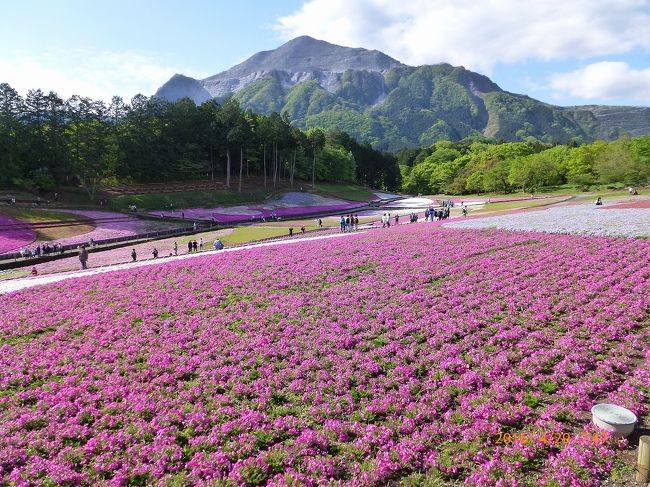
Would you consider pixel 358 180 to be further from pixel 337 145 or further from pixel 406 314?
pixel 406 314

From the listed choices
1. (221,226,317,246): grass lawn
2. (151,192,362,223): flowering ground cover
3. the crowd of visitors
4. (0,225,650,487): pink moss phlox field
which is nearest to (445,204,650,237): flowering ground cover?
(0,225,650,487): pink moss phlox field

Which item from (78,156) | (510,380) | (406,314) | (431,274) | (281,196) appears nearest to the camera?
(510,380)

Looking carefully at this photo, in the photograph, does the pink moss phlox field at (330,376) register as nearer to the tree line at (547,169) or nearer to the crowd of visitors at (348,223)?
the crowd of visitors at (348,223)

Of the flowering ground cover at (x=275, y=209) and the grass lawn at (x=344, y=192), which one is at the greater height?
the grass lawn at (x=344, y=192)

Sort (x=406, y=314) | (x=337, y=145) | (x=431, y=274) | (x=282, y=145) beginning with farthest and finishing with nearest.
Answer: (x=337, y=145) → (x=282, y=145) → (x=431, y=274) → (x=406, y=314)

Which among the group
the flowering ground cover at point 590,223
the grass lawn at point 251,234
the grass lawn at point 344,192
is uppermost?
the grass lawn at point 344,192

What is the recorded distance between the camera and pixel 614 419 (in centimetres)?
782

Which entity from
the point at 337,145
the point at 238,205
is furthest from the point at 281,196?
the point at 337,145

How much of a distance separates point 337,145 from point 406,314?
13158 cm

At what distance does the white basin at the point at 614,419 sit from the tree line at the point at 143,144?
3099 inches

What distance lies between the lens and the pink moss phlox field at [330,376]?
767 centimetres

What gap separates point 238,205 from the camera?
80.4 metres
